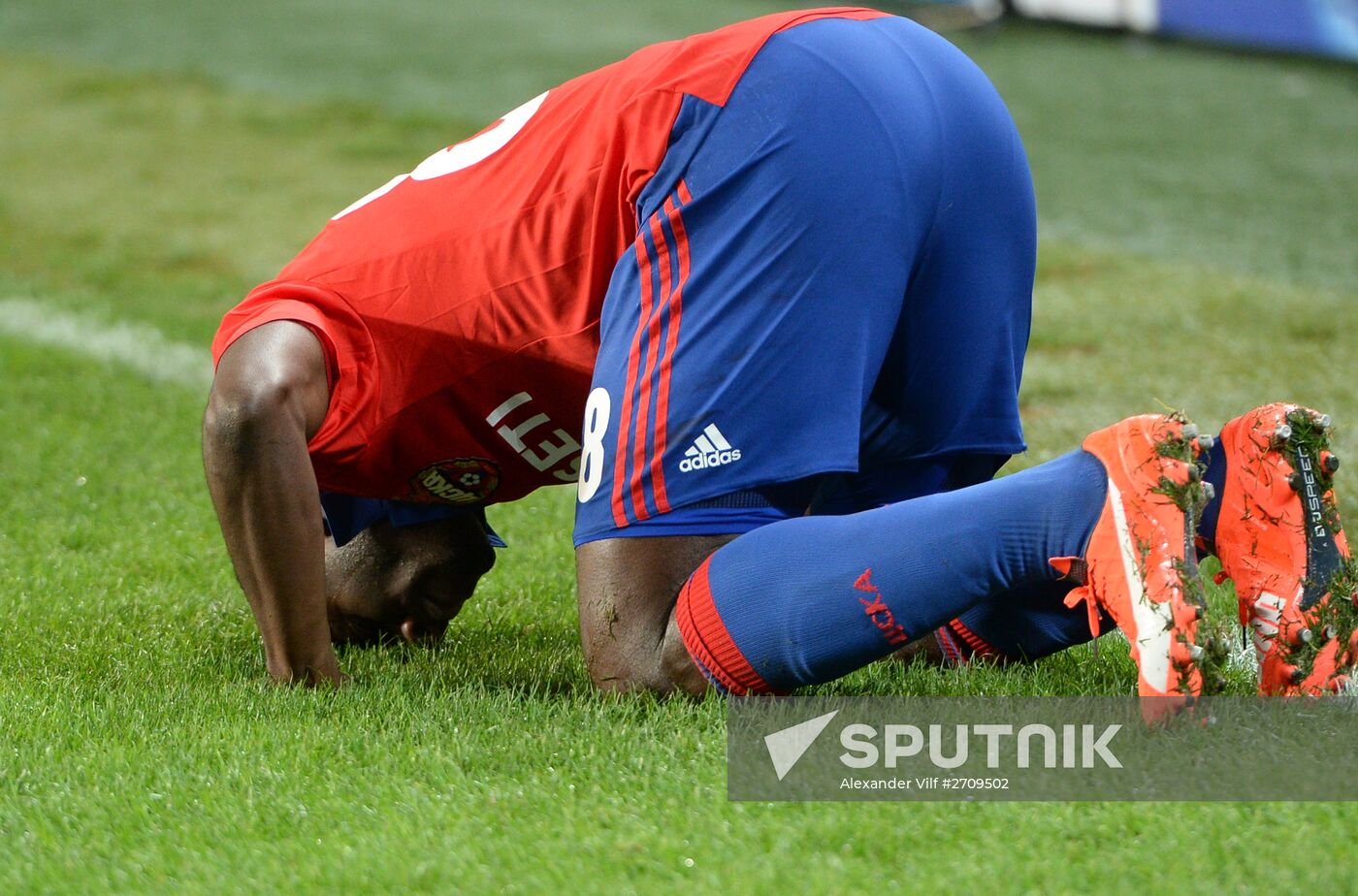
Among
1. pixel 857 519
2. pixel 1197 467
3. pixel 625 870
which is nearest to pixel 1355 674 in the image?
pixel 1197 467

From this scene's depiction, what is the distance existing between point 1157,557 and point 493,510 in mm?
2324

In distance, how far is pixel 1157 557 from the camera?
80.4 inches

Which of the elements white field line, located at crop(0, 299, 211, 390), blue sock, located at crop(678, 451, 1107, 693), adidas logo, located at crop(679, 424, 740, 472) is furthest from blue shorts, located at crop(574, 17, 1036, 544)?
white field line, located at crop(0, 299, 211, 390)

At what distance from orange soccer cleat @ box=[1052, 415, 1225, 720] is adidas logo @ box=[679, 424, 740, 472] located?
559mm

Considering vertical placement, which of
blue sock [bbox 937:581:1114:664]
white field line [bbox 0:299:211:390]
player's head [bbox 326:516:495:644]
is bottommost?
white field line [bbox 0:299:211:390]

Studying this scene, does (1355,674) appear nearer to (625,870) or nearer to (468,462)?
(625,870)

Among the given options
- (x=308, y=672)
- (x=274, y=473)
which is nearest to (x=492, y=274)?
(x=274, y=473)

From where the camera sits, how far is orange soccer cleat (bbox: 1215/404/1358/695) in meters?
2.17

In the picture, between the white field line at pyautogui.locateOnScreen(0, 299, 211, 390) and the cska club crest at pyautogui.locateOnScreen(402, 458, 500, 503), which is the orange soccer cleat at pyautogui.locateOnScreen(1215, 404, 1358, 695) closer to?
the cska club crest at pyautogui.locateOnScreen(402, 458, 500, 503)

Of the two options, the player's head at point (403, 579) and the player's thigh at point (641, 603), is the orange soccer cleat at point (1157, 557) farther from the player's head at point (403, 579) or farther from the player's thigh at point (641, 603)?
the player's head at point (403, 579)

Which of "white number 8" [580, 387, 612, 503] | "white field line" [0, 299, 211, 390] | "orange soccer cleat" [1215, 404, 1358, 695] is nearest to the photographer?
"orange soccer cleat" [1215, 404, 1358, 695]

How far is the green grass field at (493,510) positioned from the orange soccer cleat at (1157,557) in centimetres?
18

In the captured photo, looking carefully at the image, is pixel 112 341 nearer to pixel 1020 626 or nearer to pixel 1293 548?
pixel 1020 626

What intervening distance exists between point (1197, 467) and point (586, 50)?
9.35 meters
